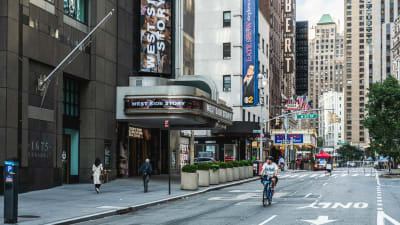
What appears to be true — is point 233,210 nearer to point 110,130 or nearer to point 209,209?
point 209,209

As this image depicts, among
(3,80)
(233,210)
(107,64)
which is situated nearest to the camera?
(233,210)

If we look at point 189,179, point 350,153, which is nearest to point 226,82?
point 189,179

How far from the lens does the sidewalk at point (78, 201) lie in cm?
1663

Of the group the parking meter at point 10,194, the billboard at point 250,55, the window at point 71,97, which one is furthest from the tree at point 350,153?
the parking meter at point 10,194

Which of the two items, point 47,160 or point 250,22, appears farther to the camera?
point 250,22

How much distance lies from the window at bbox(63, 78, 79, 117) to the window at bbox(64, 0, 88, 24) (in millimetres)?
3592

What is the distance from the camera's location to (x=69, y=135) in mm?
31359

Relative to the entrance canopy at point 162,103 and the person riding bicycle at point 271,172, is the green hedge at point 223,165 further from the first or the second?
the person riding bicycle at point 271,172

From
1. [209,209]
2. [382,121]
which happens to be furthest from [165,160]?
[209,209]

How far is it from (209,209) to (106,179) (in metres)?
14.7

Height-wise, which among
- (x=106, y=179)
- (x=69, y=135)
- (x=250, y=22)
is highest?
(x=250, y=22)

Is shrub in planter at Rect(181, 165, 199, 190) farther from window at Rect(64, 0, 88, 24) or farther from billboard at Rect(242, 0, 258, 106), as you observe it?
billboard at Rect(242, 0, 258, 106)

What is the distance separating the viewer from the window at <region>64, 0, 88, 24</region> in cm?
2989

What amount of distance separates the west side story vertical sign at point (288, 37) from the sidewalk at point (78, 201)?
3018 inches
